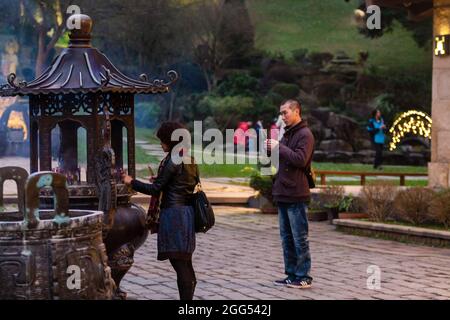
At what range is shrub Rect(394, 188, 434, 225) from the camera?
14.2m

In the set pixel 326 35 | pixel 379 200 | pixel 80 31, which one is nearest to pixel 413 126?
pixel 379 200

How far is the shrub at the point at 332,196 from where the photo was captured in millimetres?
16484

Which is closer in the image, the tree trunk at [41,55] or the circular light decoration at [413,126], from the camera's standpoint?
the circular light decoration at [413,126]

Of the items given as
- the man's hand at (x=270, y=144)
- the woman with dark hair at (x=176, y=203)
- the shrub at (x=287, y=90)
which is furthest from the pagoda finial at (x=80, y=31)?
the shrub at (x=287, y=90)

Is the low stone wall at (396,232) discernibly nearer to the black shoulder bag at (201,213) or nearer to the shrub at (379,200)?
the shrub at (379,200)

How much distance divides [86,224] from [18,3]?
31.7 m

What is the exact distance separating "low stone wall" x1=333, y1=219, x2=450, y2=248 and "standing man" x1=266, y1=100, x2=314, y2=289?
3812 mm

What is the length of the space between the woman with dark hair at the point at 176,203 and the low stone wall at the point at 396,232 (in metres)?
5.73

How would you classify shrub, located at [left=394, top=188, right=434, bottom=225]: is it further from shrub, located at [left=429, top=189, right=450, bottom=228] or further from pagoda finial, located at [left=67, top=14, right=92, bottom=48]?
pagoda finial, located at [left=67, top=14, right=92, bottom=48]

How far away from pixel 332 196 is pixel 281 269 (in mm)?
5622

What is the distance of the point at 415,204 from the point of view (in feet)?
46.8

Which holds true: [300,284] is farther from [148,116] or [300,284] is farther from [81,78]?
[148,116]

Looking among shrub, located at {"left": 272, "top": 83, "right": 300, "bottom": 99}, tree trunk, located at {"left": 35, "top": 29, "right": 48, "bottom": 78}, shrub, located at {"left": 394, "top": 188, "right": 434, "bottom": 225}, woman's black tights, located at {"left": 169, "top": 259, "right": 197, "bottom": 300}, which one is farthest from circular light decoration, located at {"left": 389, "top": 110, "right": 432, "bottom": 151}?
shrub, located at {"left": 272, "top": 83, "right": 300, "bottom": 99}

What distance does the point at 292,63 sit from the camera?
46.2 metres
